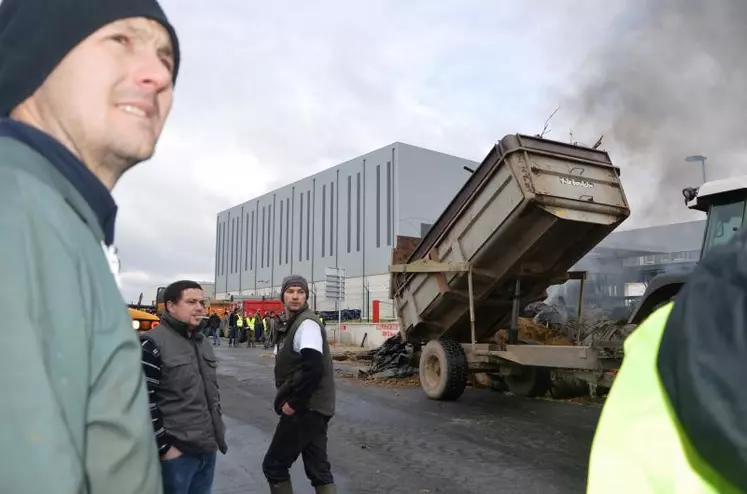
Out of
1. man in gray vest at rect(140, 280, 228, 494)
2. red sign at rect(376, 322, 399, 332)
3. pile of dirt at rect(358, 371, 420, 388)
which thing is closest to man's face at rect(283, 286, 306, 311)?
man in gray vest at rect(140, 280, 228, 494)

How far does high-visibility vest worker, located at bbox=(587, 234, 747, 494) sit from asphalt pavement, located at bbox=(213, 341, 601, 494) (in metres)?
4.27

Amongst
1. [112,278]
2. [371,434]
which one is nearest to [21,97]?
[112,278]

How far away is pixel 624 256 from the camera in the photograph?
607 inches

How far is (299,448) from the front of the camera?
400cm

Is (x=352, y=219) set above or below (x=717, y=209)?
above

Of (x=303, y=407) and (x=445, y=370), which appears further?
(x=445, y=370)

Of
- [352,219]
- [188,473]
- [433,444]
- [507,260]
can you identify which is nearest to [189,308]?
[188,473]

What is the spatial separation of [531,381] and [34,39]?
10.2 metres

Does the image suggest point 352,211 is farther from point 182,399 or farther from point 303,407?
point 182,399

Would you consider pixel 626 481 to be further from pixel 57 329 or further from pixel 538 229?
pixel 538 229

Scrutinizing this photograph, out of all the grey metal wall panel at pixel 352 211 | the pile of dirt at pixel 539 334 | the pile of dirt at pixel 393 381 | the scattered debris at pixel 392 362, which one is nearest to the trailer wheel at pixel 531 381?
the pile of dirt at pixel 539 334

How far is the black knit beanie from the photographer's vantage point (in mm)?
973

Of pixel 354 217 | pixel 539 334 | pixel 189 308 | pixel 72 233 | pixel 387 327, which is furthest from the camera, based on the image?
pixel 354 217

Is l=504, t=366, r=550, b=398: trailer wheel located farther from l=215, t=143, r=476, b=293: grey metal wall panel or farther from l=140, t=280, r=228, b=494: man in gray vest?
l=215, t=143, r=476, b=293: grey metal wall panel
